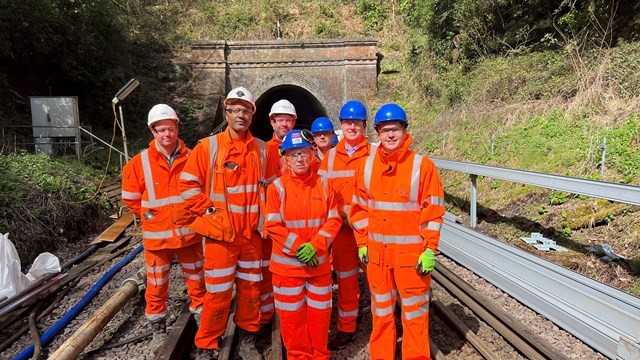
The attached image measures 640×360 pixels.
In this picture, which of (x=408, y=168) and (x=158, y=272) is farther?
(x=158, y=272)

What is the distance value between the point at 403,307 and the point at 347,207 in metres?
1.19

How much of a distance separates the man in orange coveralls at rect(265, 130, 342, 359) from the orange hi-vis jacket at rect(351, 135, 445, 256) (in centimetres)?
42

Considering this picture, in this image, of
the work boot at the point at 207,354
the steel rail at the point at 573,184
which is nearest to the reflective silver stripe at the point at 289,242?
the work boot at the point at 207,354

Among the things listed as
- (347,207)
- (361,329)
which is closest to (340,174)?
(347,207)

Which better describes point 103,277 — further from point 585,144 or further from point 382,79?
point 382,79

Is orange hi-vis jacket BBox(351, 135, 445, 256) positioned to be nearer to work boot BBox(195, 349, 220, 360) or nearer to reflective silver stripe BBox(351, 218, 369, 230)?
reflective silver stripe BBox(351, 218, 369, 230)

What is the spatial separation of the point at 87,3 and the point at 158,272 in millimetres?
11917

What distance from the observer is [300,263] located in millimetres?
2996

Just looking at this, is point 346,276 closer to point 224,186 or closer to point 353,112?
point 224,186

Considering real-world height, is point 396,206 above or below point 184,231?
above

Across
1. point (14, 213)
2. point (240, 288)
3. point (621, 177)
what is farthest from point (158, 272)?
point (621, 177)

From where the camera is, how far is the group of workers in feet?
9.26

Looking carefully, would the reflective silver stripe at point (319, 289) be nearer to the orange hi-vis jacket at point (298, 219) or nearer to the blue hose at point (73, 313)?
the orange hi-vis jacket at point (298, 219)

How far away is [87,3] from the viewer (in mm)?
11641
